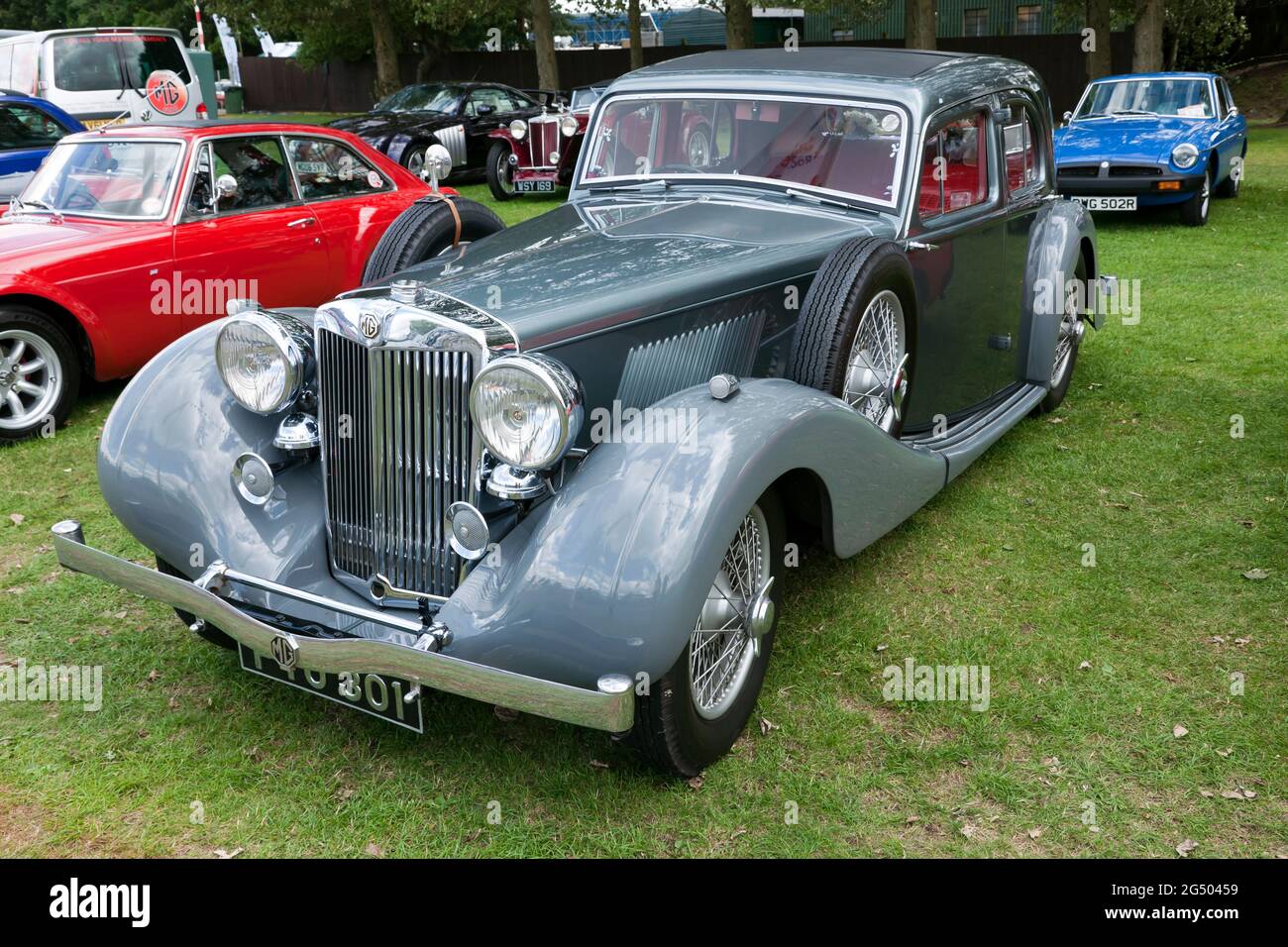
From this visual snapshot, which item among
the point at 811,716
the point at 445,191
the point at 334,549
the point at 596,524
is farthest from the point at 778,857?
the point at 445,191

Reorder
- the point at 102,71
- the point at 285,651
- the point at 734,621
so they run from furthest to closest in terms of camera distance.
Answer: the point at 102,71 < the point at 734,621 < the point at 285,651

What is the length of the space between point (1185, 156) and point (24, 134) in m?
11.2

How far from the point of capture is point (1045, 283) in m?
5.50

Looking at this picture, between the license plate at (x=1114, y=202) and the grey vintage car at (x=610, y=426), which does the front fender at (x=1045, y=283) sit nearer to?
the grey vintage car at (x=610, y=426)

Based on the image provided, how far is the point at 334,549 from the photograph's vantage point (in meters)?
3.43

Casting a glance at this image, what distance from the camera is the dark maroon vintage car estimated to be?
14.0 metres

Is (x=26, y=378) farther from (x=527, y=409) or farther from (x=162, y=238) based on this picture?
(x=527, y=409)

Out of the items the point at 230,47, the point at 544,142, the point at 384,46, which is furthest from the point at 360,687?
the point at 230,47

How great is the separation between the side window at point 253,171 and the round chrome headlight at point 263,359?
380 centimetres

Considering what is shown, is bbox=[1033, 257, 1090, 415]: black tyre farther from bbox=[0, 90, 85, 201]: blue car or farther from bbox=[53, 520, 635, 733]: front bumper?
bbox=[0, 90, 85, 201]: blue car

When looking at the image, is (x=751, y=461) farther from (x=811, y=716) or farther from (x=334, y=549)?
(x=334, y=549)

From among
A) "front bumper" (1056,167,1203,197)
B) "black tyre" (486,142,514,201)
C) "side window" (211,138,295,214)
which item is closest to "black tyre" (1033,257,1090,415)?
"side window" (211,138,295,214)

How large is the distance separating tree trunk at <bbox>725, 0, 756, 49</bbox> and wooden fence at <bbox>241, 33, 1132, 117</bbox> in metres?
7.21

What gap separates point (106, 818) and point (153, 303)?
415cm
